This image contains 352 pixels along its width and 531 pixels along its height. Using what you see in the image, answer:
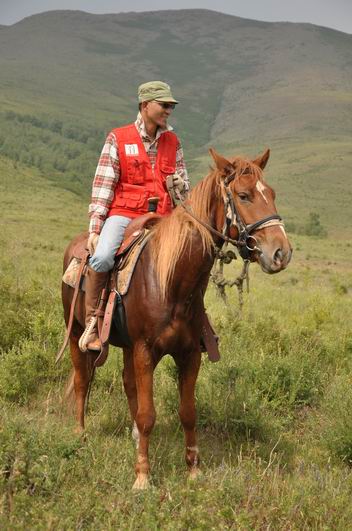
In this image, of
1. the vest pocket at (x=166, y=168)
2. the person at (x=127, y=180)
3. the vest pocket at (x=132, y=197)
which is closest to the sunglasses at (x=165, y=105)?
the person at (x=127, y=180)

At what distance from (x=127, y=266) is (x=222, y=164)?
1258mm

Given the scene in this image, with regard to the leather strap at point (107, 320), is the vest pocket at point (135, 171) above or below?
above

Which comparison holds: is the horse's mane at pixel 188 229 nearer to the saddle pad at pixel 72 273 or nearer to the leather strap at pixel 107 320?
the leather strap at pixel 107 320

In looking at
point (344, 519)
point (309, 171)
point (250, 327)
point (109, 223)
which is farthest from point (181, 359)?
point (309, 171)

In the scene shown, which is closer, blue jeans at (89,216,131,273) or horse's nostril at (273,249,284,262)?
horse's nostril at (273,249,284,262)

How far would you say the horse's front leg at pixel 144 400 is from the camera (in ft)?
16.1

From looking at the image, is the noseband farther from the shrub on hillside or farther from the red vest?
the shrub on hillside

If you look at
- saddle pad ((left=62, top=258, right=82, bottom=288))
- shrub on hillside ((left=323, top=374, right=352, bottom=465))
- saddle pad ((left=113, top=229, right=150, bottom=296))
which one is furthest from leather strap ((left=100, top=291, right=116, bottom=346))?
shrub on hillside ((left=323, top=374, right=352, bottom=465))

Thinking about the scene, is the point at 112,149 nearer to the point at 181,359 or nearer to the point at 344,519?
the point at 181,359

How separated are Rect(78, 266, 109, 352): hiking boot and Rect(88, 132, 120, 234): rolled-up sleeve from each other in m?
0.45

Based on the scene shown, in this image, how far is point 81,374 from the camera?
664 centimetres

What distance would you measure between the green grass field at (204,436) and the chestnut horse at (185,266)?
59 centimetres

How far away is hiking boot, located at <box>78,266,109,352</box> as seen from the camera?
551 centimetres

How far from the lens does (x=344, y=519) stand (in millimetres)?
4238
